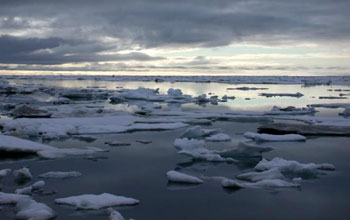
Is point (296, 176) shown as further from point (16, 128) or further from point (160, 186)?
point (16, 128)

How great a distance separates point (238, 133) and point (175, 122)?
2322 mm

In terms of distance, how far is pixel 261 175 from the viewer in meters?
6.00

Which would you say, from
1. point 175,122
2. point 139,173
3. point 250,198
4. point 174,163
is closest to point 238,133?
point 175,122

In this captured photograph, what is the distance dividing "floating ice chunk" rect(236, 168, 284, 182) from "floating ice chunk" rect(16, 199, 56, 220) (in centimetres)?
276

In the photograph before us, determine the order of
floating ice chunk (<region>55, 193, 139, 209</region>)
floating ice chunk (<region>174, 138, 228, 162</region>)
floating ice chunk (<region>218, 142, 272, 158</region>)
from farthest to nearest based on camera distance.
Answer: floating ice chunk (<region>218, 142, 272, 158</region>)
floating ice chunk (<region>174, 138, 228, 162</region>)
floating ice chunk (<region>55, 193, 139, 209</region>)

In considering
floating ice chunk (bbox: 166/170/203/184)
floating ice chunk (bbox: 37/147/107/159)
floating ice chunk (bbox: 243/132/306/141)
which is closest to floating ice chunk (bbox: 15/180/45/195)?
floating ice chunk (bbox: 166/170/203/184)

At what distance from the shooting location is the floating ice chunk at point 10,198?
4.79 m

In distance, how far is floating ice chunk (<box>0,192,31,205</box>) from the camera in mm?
4793

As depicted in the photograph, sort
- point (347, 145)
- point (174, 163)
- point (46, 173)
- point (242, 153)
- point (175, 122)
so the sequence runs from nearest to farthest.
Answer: point (46, 173) < point (174, 163) < point (242, 153) < point (347, 145) < point (175, 122)

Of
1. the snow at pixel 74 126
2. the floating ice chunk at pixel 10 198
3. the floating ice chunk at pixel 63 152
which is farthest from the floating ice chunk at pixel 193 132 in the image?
the floating ice chunk at pixel 10 198

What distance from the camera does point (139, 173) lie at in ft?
20.9

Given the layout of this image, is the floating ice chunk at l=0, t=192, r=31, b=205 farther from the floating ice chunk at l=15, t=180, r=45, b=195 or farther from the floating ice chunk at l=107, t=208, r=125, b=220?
the floating ice chunk at l=107, t=208, r=125, b=220

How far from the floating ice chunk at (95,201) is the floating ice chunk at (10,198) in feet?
1.32

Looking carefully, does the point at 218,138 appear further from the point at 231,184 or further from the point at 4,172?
the point at 4,172
